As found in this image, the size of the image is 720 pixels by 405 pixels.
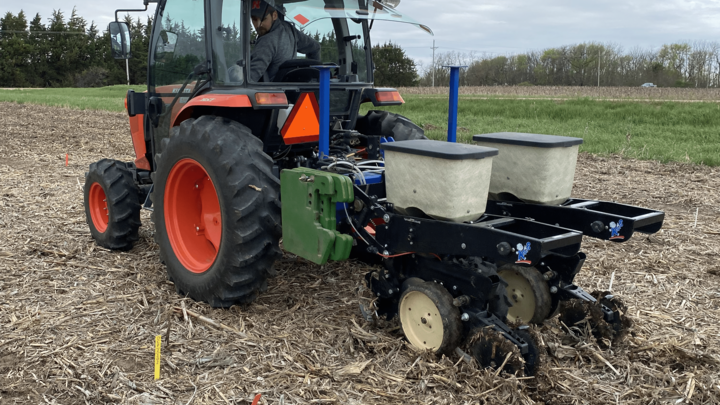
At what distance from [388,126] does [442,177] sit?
6.06ft

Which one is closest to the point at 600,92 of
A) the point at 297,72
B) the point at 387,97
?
the point at 387,97

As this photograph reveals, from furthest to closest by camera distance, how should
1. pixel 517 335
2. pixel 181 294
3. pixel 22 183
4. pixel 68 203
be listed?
pixel 22 183
pixel 68 203
pixel 181 294
pixel 517 335

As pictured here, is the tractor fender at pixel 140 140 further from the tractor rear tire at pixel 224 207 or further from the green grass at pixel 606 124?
the green grass at pixel 606 124

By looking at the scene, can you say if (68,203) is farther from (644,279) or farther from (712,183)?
(712,183)

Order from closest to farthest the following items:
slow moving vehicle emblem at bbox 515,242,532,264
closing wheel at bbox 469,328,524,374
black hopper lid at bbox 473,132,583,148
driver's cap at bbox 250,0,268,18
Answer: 1. slow moving vehicle emblem at bbox 515,242,532,264
2. closing wheel at bbox 469,328,524,374
3. black hopper lid at bbox 473,132,583,148
4. driver's cap at bbox 250,0,268,18

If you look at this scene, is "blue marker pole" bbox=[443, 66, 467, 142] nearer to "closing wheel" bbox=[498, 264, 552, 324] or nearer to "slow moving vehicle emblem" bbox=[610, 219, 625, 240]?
"closing wheel" bbox=[498, 264, 552, 324]

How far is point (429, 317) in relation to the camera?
10.2 feet

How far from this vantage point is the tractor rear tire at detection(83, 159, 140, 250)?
4.93 metres

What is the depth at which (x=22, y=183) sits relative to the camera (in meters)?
8.00

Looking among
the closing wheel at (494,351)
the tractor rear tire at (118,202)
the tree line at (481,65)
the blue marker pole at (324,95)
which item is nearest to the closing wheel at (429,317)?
the closing wheel at (494,351)

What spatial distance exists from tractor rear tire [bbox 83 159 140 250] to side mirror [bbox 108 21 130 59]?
951mm

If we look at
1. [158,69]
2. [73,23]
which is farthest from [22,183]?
[73,23]

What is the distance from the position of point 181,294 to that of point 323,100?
1689 millimetres

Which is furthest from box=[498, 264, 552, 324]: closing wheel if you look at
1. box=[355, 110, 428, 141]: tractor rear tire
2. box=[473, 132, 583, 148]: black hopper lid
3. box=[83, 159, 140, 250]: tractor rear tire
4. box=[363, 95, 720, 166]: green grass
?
box=[363, 95, 720, 166]: green grass
